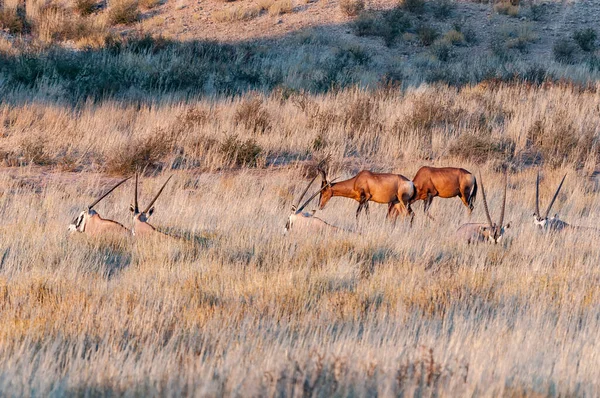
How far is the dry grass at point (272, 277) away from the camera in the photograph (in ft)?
15.2

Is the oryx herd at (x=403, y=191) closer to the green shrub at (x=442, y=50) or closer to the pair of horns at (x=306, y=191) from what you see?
the pair of horns at (x=306, y=191)

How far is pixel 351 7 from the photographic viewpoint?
29500mm

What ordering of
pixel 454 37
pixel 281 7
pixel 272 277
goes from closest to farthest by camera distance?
1. pixel 272 277
2. pixel 454 37
3. pixel 281 7

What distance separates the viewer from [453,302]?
6.61 meters

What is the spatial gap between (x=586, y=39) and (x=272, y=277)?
80.0 feet

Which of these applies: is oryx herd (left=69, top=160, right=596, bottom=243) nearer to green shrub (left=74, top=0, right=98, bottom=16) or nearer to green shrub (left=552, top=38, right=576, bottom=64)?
green shrub (left=552, top=38, right=576, bottom=64)

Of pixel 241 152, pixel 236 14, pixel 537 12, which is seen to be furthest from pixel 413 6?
pixel 241 152

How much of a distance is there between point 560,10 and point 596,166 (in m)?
18.1

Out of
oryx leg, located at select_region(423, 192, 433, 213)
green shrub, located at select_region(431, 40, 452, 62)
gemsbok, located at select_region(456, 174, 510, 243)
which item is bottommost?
green shrub, located at select_region(431, 40, 452, 62)

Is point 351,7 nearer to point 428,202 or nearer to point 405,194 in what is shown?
point 428,202

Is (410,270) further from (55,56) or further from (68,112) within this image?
(55,56)

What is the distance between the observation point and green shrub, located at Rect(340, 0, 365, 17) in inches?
1161

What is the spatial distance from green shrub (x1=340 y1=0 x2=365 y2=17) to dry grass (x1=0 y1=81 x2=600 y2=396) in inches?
548

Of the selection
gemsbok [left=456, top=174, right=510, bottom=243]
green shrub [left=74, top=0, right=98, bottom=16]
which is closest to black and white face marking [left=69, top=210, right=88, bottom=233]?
gemsbok [left=456, top=174, right=510, bottom=243]
